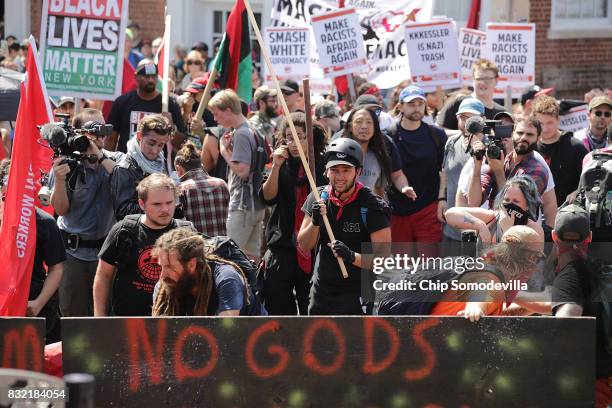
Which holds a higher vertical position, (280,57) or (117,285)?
(280,57)

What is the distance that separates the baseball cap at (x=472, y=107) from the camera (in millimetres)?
9570

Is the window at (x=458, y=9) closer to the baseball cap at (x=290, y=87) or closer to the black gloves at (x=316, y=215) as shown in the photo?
the baseball cap at (x=290, y=87)

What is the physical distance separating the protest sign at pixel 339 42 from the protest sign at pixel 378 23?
1.36 meters

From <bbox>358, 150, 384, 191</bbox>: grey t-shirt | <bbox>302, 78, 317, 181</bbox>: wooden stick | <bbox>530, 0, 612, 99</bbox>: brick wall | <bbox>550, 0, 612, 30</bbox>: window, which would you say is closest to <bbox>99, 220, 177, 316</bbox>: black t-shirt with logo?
<bbox>302, 78, 317, 181</bbox>: wooden stick

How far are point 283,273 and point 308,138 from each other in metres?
0.94

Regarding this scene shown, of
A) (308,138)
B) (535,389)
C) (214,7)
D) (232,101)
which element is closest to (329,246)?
(308,138)

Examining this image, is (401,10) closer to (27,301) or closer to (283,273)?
(283,273)

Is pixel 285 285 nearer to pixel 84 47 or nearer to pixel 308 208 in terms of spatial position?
pixel 308 208

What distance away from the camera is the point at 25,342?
577 cm

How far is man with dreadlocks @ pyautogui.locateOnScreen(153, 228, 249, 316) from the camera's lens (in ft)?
19.6

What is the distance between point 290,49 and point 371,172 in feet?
18.1

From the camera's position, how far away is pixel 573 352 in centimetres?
566

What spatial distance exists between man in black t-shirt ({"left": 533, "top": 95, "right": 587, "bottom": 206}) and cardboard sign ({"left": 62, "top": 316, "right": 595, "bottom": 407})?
3843 millimetres

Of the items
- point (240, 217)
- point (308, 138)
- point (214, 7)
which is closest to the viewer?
point (308, 138)
